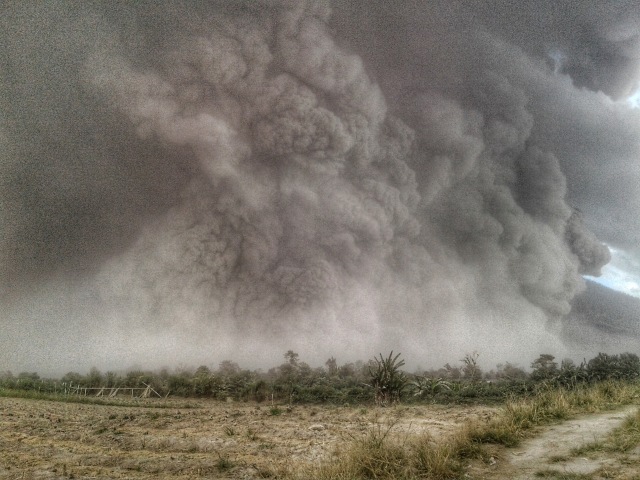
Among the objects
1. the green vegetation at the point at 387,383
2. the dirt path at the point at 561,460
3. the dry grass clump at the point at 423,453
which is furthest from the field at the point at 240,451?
the green vegetation at the point at 387,383

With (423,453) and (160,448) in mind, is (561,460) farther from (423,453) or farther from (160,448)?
(160,448)

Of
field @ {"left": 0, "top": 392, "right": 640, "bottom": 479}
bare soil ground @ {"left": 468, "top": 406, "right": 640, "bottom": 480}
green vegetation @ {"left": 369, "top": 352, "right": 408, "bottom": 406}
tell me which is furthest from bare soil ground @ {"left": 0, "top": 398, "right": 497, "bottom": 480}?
green vegetation @ {"left": 369, "top": 352, "right": 408, "bottom": 406}

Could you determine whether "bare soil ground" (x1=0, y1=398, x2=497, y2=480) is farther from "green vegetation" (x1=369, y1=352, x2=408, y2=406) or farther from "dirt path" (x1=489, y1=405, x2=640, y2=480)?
"green vegetation" (x1=369, y1=352, x2=408, y2=406)

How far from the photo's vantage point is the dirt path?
5.50 metres

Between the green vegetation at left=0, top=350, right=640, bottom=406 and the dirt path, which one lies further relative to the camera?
the green vegetation at left=0, top=350, right=640, bottom=406

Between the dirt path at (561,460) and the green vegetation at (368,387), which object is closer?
the dirt path at (561,460)

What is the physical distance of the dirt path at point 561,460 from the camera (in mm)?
5504

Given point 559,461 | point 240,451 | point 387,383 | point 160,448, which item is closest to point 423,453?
point 559,461

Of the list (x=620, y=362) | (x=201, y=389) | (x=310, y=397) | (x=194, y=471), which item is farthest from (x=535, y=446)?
(x=620, y=362)

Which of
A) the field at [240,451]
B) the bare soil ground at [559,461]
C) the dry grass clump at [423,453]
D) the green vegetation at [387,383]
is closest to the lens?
the bare soil ground at [559,461]

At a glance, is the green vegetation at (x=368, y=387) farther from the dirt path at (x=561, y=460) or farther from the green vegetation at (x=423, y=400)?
the dirt path at (x=561, y=460)

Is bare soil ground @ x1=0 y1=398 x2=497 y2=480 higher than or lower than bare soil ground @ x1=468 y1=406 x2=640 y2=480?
lower

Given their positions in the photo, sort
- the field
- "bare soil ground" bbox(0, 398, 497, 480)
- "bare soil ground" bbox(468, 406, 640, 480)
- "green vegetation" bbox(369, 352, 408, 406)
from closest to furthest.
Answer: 1. "bare soil ground" bbox(468, 406, 640, 480)
2. the field
3. "bare soil ground" bbox(0, 398, 497, 480)
4. "green vegetation" bbox(369, 352, 408, 406)

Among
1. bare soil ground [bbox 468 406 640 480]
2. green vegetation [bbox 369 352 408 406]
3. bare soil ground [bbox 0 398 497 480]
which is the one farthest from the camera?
green vegetation [bbox 369 352 408 406]
